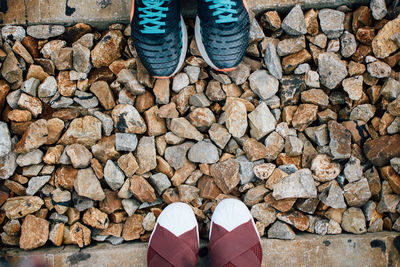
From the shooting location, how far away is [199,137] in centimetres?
146

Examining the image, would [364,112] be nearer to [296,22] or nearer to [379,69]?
[379,69]

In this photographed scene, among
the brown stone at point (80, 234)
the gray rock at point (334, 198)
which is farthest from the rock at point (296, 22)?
the brown stone at point (80, 234)

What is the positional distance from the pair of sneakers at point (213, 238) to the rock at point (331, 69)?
27.2 inches

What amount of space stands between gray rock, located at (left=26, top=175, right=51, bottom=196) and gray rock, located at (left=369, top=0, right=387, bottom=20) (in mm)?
1664

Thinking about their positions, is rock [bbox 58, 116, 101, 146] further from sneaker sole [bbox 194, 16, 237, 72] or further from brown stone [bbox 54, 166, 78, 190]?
sneaker sole [bbox 194, 16, 237, 72]

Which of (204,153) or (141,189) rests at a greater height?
(204,153)

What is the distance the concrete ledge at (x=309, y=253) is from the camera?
142 centimetres

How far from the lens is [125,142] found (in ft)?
4.72

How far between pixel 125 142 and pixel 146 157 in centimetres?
12

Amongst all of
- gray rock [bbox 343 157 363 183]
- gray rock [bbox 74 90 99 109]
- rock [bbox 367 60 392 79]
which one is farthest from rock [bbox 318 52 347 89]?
gray rock [bbox 74 90 99 109]

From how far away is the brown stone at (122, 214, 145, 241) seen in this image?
56.9 inches

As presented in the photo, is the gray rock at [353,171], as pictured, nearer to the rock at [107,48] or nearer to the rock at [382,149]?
the rock at [382,149]

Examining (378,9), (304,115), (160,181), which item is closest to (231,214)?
(160,181)

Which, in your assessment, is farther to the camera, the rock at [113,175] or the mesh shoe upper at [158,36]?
the rock at [113,175]
